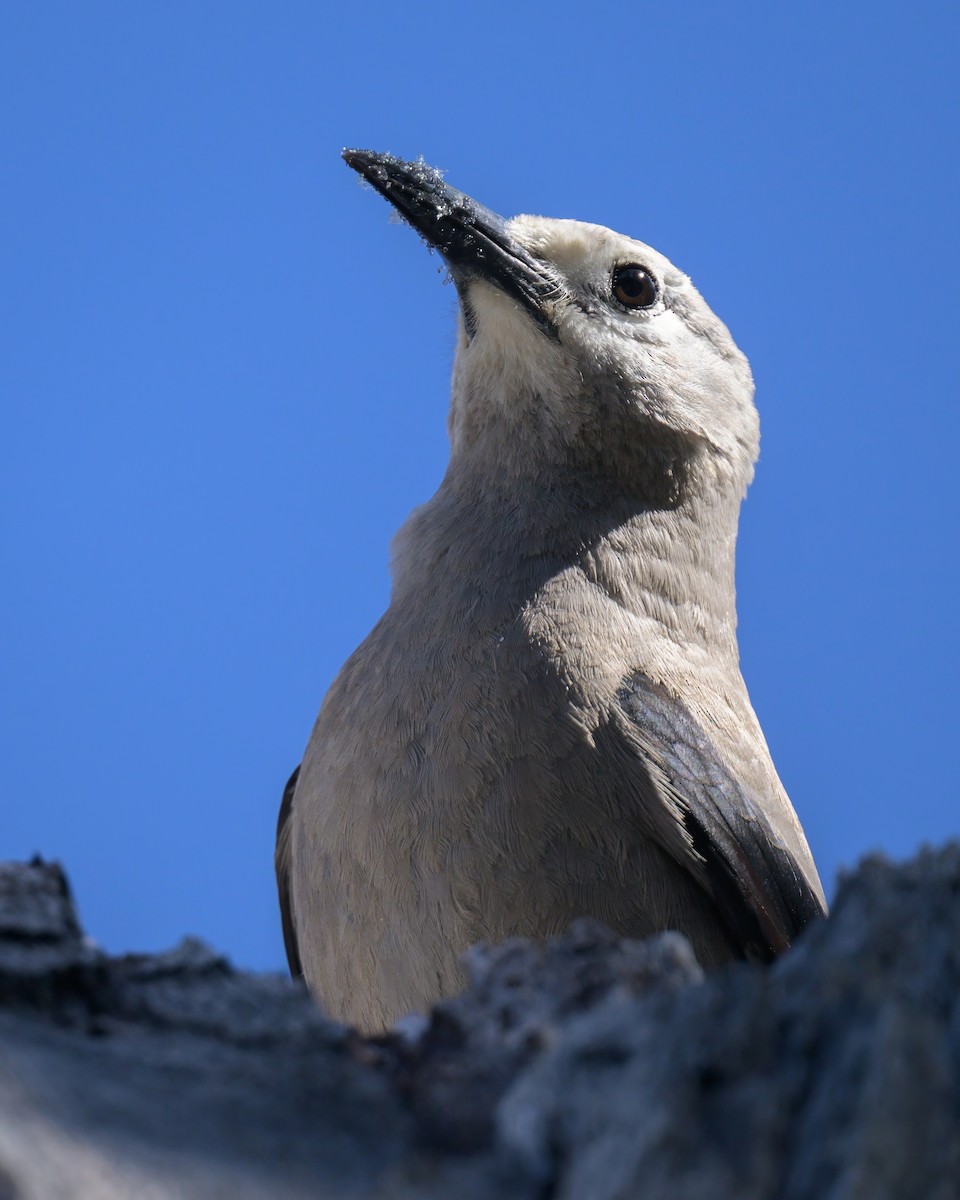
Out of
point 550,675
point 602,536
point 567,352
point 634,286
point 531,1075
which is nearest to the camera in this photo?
point 531,1075

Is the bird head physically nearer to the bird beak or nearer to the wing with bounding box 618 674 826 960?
the bird beak

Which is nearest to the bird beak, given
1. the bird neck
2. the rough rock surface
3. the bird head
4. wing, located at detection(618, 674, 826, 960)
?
the bird head

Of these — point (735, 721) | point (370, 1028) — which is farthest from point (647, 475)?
point (370, 1028)

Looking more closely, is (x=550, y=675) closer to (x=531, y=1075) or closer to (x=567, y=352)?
(x=567, y=352)

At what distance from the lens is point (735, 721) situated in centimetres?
455

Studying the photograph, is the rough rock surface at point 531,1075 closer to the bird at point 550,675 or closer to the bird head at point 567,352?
the bird at point 550,675

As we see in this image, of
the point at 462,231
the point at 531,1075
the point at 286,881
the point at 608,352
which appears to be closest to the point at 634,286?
the point at 608,352

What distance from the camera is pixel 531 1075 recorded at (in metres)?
1.43

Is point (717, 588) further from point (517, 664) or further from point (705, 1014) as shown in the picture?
point (705, 1014)

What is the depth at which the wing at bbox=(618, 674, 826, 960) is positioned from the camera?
3.97 meters

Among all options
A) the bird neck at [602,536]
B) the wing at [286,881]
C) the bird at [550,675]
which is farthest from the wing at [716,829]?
the wing at [286,881]

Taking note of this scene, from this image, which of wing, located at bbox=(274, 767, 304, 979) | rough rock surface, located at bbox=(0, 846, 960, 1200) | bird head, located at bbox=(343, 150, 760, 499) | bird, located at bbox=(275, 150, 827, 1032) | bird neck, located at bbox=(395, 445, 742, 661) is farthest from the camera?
wing, located at bbox=(274, 767, 304, 979)

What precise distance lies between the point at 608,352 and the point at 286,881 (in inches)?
90.0

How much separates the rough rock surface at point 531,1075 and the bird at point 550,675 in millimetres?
1999
